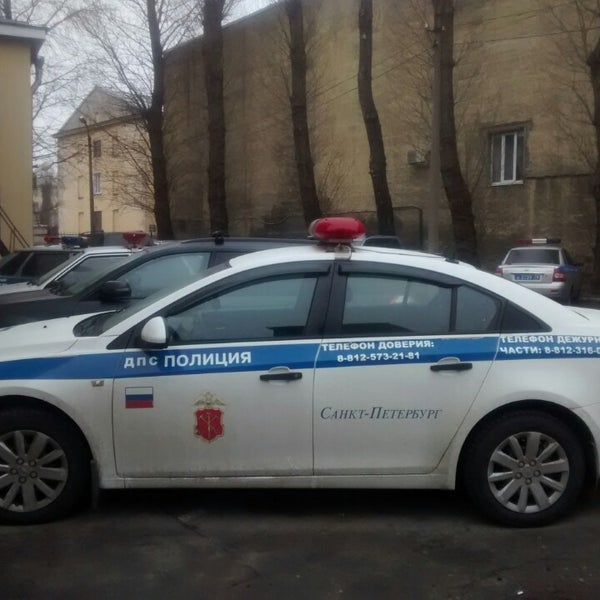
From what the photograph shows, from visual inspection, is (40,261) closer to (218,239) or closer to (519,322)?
(218,239)

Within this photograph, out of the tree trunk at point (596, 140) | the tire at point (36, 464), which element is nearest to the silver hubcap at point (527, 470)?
the tire at point (36, 464)

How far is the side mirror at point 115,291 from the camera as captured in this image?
302 inches

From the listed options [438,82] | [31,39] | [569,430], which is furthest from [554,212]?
[569,430]

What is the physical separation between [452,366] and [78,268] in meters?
5.61

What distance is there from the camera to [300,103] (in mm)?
25891

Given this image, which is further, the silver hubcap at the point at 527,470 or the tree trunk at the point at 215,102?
the tree trunk at the point at 215,102

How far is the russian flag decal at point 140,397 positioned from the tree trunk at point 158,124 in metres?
27.6

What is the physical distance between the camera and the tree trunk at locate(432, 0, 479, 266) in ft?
67.2

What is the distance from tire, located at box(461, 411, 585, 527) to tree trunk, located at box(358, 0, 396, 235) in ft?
62.6

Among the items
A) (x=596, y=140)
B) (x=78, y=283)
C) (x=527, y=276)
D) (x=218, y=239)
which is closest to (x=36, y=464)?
(x=218, y=239)

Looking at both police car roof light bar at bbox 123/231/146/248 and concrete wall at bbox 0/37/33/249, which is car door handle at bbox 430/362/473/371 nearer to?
police car roof light bar at bbox 123/231/146/248

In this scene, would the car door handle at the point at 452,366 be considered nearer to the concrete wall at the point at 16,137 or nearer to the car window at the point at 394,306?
the car window at the point at 394,306

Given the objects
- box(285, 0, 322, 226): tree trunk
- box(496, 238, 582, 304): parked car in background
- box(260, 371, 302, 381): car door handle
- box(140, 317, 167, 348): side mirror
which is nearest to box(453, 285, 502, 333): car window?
box(260, 371, 302, 381): car door handle

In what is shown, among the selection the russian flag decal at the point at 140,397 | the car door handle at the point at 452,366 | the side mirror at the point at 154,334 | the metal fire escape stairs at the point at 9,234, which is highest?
the metal fire escape stairs at the point at 9,234
